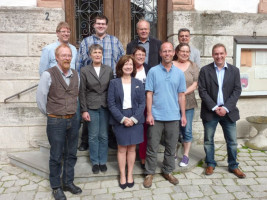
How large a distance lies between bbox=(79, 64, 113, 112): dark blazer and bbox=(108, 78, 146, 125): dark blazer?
0.54 feet

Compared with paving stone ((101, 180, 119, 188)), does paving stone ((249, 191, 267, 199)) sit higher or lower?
lower

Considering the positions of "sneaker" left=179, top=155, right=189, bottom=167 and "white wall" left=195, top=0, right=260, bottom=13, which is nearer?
"sneaker" left=179, top=155, right=189, bottom=167

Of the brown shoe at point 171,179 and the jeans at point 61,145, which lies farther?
Result: the brown shoe at point 171,179

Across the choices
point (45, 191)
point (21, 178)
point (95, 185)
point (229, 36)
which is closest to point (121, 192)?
point (95, 185)

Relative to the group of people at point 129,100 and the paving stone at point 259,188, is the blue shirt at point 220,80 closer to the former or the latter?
the group of people at point 129,100

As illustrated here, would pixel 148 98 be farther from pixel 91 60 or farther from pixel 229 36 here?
pixel 229 36

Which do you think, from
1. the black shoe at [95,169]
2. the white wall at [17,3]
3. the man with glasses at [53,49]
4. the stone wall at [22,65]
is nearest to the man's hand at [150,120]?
the black shoe at [95,169]

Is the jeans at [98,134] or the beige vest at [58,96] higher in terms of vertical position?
the beige vest at [58,96]

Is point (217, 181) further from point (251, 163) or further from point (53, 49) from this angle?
point (53, 49)

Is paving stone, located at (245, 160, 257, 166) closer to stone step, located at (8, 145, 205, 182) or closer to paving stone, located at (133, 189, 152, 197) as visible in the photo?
stone step, located at (8, 145, 205, 182)

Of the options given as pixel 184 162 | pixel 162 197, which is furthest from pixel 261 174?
pixel 162 197

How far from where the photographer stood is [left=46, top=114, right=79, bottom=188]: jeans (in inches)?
116

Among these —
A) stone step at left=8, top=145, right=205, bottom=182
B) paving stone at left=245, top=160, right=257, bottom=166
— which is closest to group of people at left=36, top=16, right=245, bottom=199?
stone step at left=8, top=145, right=205, bottom=182

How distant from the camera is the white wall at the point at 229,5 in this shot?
16.4ft
